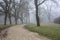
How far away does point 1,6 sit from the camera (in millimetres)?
36688

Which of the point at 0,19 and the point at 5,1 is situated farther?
the point at 0,19

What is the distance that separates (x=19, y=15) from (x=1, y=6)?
66.1 ft

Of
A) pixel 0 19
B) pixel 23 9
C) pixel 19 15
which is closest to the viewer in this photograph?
pixel 23 9

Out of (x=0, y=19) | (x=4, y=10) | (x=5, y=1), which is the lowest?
(x=0, y=19)

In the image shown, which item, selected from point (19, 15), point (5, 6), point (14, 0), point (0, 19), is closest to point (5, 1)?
point (5, 6)

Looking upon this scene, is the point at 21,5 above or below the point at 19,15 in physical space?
above

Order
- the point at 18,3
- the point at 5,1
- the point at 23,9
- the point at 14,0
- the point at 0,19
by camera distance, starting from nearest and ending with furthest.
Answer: the point at 5,1, the point at 14,0, the point at 18,3, the point at 23,9, the point at 0,19

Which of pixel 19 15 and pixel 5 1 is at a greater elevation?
pixel 5 1

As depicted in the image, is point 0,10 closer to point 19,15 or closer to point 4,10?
point 4,10

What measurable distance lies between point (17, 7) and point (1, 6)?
11.0 m

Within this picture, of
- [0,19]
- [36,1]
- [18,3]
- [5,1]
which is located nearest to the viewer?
[36,1]

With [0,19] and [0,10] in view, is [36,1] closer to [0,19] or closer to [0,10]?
[0,10]

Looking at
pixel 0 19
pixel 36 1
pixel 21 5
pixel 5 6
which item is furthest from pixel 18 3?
pixel 0 19

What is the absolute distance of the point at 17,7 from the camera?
47.1 m
